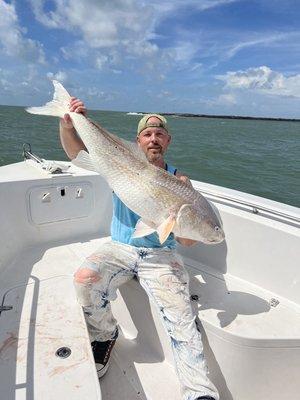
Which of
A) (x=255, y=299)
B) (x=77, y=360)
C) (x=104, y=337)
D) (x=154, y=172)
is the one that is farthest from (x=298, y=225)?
(x=77, y=360)

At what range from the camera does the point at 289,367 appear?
2.68 metres

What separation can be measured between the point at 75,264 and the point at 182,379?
1947 mm

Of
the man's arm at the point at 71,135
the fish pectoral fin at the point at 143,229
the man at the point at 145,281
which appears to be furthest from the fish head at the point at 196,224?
the man's arm at the point at 71,135

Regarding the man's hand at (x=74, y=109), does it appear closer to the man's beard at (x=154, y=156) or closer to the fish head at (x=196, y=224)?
the man's beard at (x=154, y=156)

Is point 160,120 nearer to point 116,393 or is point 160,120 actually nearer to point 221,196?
point 221,196

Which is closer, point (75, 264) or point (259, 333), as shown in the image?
point (259, 333)

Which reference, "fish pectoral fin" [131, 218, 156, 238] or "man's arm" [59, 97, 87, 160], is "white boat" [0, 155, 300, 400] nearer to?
"fish pectoral fin" [131, 218, 156, 238]

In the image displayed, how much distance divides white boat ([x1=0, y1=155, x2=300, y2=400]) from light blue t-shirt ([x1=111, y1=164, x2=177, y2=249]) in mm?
434

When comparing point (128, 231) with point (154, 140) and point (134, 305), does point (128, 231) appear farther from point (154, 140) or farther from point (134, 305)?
point (154, 140)

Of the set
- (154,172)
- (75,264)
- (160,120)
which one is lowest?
(75,264)

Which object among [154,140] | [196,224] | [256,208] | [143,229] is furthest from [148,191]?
[256,208]

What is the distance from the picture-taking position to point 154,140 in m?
3.29

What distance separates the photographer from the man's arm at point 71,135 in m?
3.11

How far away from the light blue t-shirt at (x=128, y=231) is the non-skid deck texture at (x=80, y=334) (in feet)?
1.98
